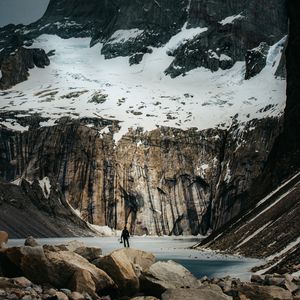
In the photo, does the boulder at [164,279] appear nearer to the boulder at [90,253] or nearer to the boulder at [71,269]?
the boulder at [71,269]

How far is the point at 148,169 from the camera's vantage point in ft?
584

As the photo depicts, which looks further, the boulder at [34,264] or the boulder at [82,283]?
the boulder at [34,264]

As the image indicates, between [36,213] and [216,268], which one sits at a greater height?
[216,268]

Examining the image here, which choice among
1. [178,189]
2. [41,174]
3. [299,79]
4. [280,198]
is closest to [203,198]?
[178,189]

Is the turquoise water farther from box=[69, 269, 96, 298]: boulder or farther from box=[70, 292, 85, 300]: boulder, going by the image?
box=[70, 292, 85, 300]: boulder

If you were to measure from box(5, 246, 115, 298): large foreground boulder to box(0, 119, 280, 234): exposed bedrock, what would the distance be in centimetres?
14616

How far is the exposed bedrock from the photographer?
171 metres

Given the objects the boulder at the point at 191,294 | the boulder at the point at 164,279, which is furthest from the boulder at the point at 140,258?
the boulder at the point at 191,294

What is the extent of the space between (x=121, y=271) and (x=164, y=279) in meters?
1.55

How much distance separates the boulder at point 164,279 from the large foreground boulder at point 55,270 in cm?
152

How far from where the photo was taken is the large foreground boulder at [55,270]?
64.4ft

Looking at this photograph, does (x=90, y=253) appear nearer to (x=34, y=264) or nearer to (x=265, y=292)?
(x=34, y=264)

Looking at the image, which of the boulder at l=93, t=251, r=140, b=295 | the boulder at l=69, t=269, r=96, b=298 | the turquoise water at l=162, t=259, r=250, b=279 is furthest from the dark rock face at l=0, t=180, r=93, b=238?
the boulder at l=69, t=269, r=96, b=298

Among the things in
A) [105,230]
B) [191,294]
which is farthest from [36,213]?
[191,294]
